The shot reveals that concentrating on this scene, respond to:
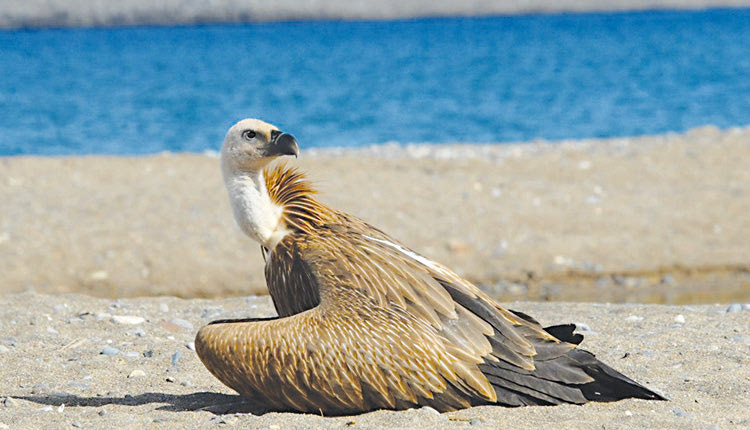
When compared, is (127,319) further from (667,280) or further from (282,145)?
(667,280)

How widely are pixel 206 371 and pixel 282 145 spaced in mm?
2204

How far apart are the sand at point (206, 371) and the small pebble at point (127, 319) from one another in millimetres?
43

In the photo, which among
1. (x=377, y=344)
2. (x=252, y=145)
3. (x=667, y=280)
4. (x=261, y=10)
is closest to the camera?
(x=377, y=344)

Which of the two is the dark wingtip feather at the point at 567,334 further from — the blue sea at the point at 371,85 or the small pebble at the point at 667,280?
the blue sea at the point at 371,85

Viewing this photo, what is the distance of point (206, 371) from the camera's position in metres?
7.70

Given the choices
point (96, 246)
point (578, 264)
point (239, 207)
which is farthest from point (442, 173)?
point (239, 207)

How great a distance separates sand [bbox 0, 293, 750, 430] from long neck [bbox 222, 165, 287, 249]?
110 cm

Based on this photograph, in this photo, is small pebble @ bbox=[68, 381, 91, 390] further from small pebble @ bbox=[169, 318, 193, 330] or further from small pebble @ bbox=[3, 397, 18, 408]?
small pebble @ bbox=[169, 318, 193, 330]

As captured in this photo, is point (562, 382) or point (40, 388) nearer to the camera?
point (562, 382)

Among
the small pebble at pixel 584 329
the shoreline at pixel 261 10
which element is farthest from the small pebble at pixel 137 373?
the shoreline at pixel 261 10

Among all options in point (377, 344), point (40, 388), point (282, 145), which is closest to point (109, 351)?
point (40, 388)

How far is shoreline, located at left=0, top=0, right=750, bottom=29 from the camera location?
3007 inches

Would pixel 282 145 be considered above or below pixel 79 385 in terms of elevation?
above

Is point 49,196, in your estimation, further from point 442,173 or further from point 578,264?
point 578,264
